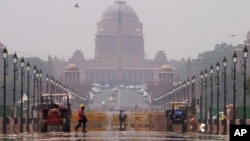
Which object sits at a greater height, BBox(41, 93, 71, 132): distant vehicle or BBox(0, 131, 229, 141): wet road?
BBox(41, 93, 71, 132): distant vehicle

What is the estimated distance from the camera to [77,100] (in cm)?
16300

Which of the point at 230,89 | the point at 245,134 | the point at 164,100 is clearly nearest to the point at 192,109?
the point at 245,134

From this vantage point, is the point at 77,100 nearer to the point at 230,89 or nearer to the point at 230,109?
the point at 230,89

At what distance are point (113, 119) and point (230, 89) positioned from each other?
287ft

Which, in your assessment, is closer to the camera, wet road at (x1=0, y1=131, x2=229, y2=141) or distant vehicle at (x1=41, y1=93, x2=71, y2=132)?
wet road at (x1=0, y1=131, x2=229, y2=141)

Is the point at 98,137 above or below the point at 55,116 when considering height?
below

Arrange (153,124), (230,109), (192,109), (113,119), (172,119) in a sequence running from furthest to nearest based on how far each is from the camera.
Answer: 1. (113,119)
2. (153,124)
3. (230,109)
4. (192,109)
5. (172,119)

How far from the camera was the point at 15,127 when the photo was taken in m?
62.4

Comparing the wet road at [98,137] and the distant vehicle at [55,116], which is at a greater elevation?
the distant vehicle at [55,116]

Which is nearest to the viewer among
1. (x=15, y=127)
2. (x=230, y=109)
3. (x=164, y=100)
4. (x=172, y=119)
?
(x=172, y=119)

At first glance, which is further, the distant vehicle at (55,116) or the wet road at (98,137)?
the distant vehicle at (55,116)

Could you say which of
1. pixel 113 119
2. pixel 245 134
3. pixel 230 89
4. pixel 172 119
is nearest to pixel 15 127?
pixel 172 119

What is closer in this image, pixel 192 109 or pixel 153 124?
pixel 192 109

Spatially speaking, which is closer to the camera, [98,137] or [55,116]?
[98,137]
